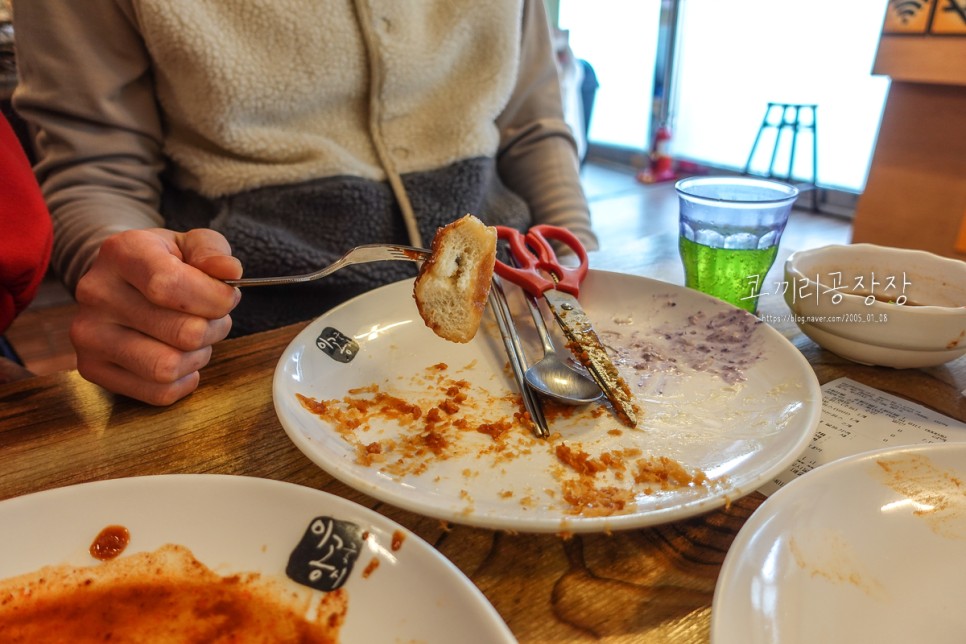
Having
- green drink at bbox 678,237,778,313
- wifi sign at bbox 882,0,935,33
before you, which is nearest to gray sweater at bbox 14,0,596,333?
green drink at bbox 678,237,778,313

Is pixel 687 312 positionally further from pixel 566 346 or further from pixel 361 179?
pixel 361 179

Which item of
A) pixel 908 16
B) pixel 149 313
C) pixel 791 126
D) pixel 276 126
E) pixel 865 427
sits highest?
pixel 908 16

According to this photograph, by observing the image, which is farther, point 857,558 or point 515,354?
point 515,354

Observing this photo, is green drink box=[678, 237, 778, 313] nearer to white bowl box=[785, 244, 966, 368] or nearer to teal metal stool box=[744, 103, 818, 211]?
white bowl box=[785, 244, 966, 368]

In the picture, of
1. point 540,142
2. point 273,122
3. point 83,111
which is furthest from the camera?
point 540,142

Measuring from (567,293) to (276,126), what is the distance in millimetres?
607

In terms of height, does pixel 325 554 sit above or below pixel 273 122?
below

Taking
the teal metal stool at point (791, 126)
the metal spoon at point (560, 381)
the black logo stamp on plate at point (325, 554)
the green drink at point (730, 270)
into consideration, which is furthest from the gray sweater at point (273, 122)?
the teal metal stool at point (791, 126)

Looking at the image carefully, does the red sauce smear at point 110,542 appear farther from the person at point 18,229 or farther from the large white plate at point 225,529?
the person at point 18,229

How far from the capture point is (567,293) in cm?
77

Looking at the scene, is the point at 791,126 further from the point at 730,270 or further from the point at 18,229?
the point at 18,229

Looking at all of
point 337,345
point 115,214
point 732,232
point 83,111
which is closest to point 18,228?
point 115,214

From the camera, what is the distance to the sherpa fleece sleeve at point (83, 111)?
86 cm

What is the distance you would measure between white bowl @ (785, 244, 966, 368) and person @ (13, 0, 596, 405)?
0.51 m
